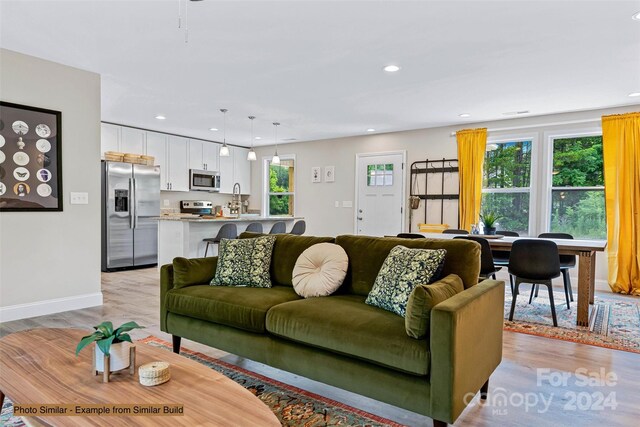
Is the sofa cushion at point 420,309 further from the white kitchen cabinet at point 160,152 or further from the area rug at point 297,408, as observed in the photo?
the white kitchen cabinet at point 160,152

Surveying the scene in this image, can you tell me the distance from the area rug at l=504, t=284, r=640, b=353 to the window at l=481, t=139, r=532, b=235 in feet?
4.92

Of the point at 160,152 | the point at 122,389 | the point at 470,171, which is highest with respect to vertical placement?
the point at 160,152

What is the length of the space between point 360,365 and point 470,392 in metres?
0.53

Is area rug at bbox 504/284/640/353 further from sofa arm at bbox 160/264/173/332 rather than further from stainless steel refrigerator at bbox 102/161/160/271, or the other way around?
stainless steel refrigerator at bbox 102/161/160/271

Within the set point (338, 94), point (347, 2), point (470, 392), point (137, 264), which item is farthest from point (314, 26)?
point (137, 264)

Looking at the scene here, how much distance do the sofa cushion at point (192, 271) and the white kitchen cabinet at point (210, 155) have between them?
5.32 meters

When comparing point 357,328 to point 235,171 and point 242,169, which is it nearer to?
point 235,171

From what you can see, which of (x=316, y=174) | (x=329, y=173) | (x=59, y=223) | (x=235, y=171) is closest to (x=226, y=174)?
(x=235, y=171)

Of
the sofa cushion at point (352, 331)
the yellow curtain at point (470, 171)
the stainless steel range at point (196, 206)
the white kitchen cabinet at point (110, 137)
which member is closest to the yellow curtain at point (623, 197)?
the yellow curtain at point (470, 171)

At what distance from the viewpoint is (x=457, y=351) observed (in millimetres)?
1713

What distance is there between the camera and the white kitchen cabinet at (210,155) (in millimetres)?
7988

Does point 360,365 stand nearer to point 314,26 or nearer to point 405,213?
point 314,26

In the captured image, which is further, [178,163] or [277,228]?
[178,163]

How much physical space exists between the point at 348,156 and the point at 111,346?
21.0 ft
